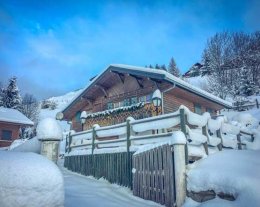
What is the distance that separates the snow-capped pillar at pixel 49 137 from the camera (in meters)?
5.98

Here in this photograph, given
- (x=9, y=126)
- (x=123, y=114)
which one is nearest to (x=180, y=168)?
(x=123, y=114)

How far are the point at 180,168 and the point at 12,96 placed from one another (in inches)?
1733

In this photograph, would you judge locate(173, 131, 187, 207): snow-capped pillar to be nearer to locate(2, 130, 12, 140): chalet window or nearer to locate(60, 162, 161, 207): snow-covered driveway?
locate(60, 162, 161, 207): snow-covered driveway

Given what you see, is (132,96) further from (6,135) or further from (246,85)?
(246,85)

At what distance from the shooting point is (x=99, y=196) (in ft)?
26.1

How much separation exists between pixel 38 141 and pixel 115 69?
11.7m

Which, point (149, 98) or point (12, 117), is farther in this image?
point (12, 117)

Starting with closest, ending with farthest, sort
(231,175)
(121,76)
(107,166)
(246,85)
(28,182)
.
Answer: (28,182), (231,175), (107,166), (121,76), (246,85)

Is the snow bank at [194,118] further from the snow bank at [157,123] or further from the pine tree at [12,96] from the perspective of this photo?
the pine tree at [12,96]

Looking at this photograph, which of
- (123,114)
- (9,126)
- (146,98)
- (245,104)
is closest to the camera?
(123,114)

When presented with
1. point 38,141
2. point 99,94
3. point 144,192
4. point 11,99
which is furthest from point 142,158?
point 11,99

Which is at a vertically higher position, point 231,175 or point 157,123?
point 157,123

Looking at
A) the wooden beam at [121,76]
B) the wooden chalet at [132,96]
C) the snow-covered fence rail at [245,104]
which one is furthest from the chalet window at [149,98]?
the snow-covered fence rail at [245,104]

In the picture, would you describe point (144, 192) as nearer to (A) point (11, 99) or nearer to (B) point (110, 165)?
(B) point (110, 165)
